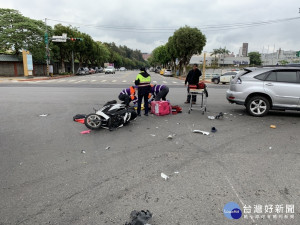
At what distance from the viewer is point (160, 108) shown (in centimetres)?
795

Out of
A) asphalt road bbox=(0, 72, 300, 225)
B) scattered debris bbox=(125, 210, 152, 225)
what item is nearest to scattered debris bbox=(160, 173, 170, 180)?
asphalt road bbox=(0, 72, 300, 225)

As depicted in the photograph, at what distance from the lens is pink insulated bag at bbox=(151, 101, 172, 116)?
26.1 ft

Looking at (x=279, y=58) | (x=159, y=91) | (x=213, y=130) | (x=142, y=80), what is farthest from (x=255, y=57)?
(x=213, y=130)

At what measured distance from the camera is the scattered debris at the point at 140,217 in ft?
8.11

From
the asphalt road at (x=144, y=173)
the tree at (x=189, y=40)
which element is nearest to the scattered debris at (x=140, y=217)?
the asphalt road at (x=144, y=173)

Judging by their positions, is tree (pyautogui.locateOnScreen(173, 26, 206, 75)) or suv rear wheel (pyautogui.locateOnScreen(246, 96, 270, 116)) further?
tree (pyautogui.locateOnScreen(173, 26, 206, 75))

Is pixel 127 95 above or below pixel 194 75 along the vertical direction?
below

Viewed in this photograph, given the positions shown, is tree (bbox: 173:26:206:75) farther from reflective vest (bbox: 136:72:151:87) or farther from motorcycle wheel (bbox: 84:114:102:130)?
motorcycle wheel (bbox: 84:114:102:130)

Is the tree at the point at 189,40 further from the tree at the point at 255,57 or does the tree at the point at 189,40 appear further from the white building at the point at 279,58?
the tree at the point at 255,57

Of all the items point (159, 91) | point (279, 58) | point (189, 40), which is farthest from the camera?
point (279, 58)

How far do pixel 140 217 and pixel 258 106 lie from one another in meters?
6.70

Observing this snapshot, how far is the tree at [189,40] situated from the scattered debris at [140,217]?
40417mm

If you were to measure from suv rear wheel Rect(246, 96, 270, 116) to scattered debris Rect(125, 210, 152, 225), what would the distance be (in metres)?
6.49

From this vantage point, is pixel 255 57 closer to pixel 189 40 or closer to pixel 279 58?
pixel 279 58
